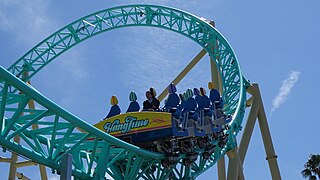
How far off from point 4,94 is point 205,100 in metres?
4.88

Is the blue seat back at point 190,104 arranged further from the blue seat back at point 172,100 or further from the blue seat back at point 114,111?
the blue seat back at point 114,111

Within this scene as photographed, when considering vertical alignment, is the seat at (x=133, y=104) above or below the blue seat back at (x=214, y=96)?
below

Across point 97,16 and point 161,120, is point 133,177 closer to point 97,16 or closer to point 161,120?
point 161,120

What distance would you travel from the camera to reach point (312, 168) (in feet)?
51.5

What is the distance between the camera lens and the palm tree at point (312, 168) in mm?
15609

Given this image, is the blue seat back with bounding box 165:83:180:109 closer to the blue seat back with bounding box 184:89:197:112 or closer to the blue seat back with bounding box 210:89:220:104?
the blue seat back with bounding box 184:89:197:112

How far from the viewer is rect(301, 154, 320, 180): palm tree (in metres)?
15.6

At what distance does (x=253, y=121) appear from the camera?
12617mm

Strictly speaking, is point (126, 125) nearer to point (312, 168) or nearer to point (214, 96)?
point (214, 96)

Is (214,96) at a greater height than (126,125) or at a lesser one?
greater

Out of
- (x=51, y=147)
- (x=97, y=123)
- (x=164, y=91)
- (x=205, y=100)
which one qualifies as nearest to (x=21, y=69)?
(x=164, y=91)

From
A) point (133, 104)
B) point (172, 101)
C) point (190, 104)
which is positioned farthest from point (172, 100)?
point (133, 104)

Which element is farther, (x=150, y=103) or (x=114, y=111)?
(x=114, y=111)

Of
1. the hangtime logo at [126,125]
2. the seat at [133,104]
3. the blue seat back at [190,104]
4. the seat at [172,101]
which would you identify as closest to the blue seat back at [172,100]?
the seat at [172,101]
